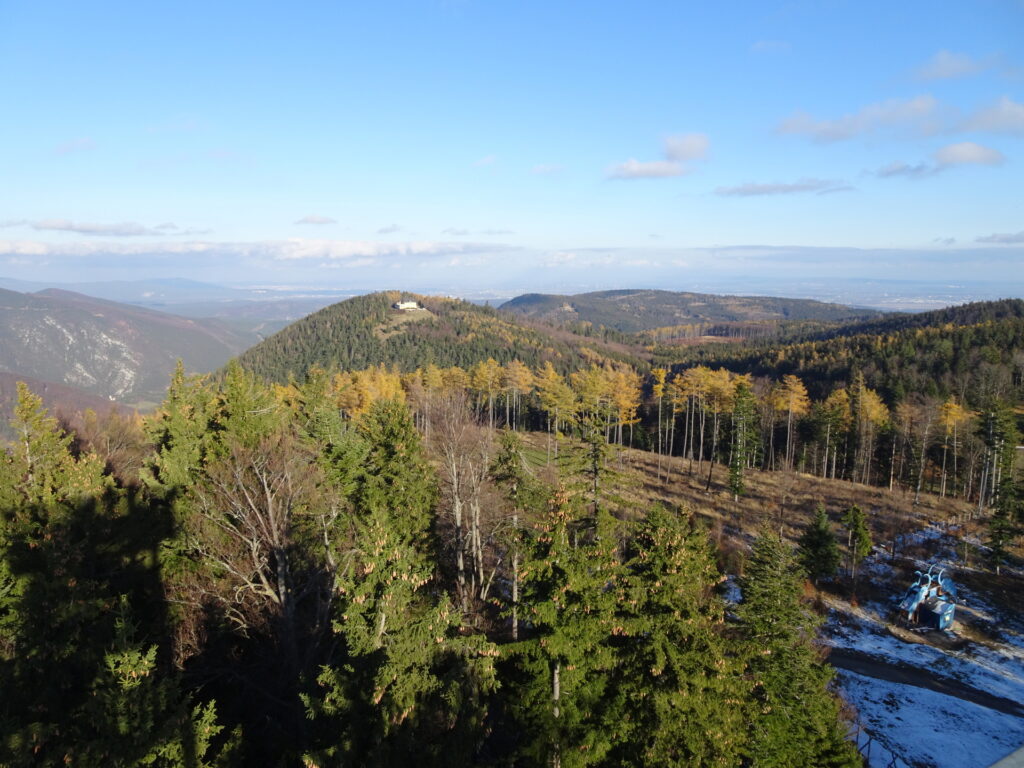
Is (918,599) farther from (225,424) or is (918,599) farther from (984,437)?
(225,424)

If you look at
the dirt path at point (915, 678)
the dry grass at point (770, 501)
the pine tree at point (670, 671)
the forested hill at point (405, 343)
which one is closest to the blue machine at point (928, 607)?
the dirt path at point (915, 678)

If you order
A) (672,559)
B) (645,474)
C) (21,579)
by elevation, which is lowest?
(645,474)

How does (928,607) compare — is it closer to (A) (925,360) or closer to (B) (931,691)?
(B) (931,691)

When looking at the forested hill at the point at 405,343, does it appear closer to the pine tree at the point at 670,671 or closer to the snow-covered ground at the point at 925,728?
the snow-covered ground at the point at 925,728

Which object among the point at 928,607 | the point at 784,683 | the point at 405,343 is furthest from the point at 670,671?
the point at 405,343

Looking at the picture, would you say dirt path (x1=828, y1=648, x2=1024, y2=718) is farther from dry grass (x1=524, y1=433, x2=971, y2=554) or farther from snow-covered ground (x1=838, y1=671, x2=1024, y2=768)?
dry grass (x1=524, y1=433, x2=971, y2=554)

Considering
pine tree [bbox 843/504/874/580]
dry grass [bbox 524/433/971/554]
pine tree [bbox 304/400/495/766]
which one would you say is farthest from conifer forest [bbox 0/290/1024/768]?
dry grass [bbox 524/433/971/554]

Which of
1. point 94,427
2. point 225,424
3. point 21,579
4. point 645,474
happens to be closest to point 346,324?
point 94,427
